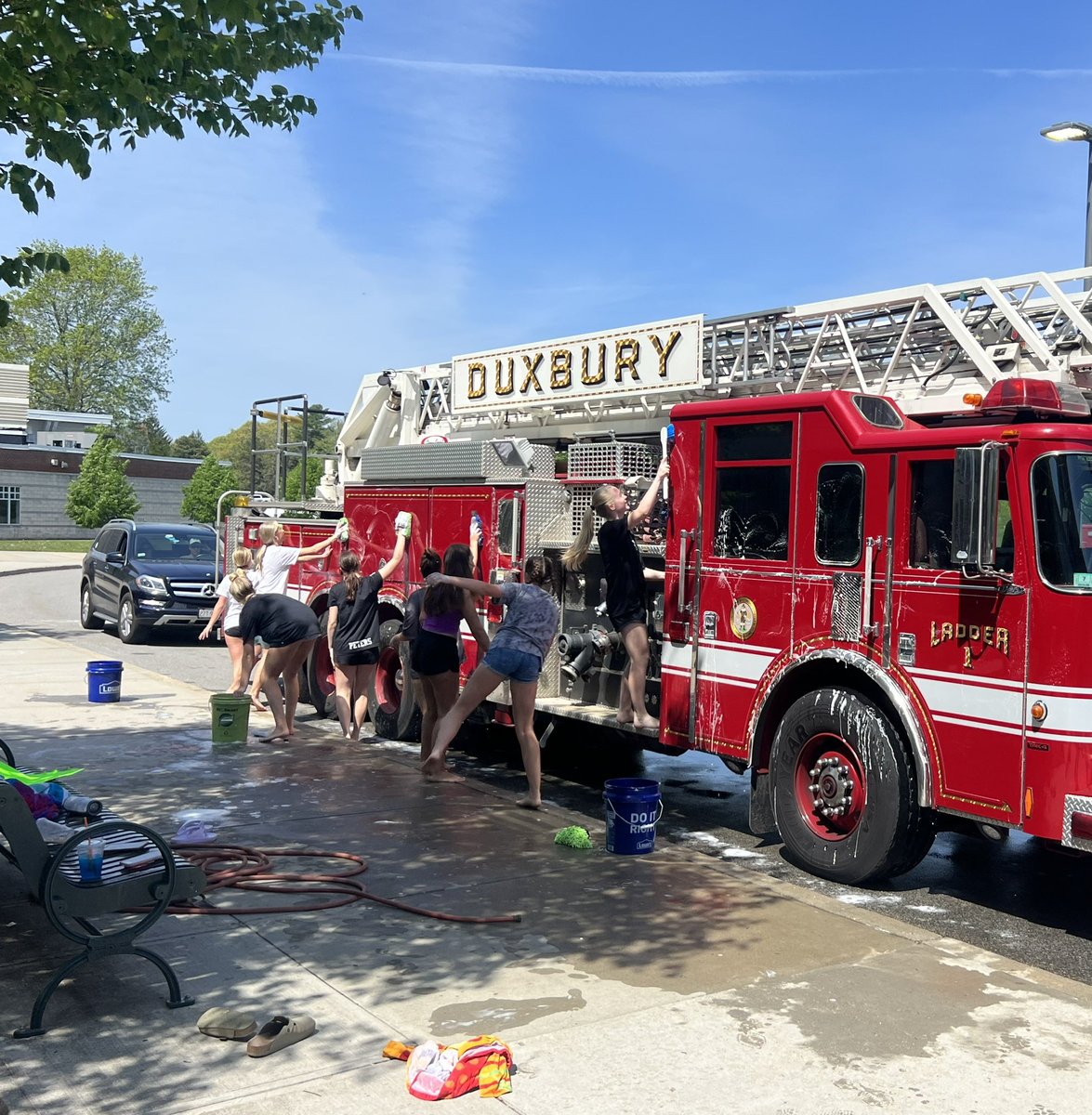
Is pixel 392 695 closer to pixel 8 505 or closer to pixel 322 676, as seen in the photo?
pixel 322 676

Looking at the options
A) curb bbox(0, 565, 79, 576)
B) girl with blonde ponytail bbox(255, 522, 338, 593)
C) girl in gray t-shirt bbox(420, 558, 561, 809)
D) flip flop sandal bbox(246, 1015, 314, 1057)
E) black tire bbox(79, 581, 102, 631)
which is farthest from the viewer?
curb bbox(0, 565, 79, 576)

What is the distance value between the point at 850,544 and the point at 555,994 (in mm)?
2956

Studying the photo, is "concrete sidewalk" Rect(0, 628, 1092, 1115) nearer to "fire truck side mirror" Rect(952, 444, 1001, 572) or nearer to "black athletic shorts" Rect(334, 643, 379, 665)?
"fire truck side mirror" Rect(952, 444, 1001, 572)

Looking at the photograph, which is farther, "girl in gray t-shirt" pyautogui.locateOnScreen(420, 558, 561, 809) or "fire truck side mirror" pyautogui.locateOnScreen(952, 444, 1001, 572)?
"girl in gray t-shirt" pyautogui.locateOnScreen(420, 558, 561, 809)

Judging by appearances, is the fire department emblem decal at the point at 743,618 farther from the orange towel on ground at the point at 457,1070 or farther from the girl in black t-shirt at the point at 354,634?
the girl in black t-shirt at the point at 354,634

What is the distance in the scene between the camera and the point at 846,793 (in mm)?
6648

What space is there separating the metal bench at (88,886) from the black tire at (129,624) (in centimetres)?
1380

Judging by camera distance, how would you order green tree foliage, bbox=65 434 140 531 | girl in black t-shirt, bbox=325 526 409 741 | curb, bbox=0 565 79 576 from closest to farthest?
1. girl in black t-shirt, bbox=325 526 409 741
2. curb, bbox=0 565 79 576
3. green tree foliage, bbox=65 434 140 531

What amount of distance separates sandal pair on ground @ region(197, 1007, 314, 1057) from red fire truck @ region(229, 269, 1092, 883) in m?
3.27

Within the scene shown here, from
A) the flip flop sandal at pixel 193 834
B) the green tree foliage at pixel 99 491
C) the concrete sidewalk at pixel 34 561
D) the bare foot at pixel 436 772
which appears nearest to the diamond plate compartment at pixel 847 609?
the bare foot at pixel 436 772

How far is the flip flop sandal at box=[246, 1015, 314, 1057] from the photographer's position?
13.9 ft

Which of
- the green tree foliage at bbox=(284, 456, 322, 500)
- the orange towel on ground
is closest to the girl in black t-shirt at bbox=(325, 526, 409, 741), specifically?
the green tree foliage at bbox=(284, 456, 322, 500)

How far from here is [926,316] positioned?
766 cm

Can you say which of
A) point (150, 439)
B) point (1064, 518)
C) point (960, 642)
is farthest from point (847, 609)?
point (150, 439)
